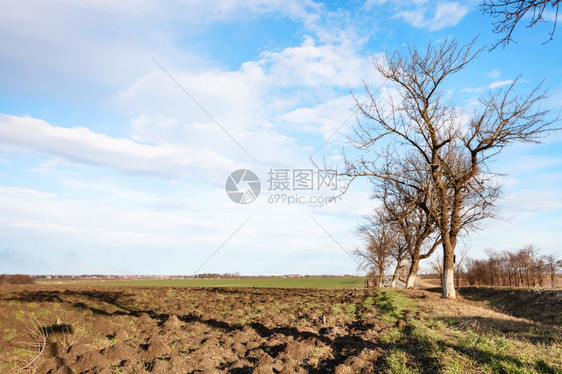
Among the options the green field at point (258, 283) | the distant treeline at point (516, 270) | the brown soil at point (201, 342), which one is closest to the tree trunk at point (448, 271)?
the brown soil at point (201, 342)

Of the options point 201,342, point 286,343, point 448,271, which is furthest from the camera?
point 448,271

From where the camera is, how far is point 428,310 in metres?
13.0

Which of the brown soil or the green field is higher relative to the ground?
the brown soil

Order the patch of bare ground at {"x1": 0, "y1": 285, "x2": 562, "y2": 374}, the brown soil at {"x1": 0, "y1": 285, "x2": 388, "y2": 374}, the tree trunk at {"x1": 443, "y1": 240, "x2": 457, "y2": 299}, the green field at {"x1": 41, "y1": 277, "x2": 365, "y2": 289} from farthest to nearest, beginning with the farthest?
the green field at {"x1": 41, "y1": 277, "x2": 365, "y2": 289}, the tree trunk at {"x1": 443, "y1": 240, "x2": 457, "y2": 299}, the brown soil at {"x1": 0, "y1": 285, "x2": 388, "y2": 374}, the patch of bare ground at {"x1": 0, "y1": 285, "x2": 562, "y2": 374}

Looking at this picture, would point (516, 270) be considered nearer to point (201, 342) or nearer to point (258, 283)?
point (258, 283)

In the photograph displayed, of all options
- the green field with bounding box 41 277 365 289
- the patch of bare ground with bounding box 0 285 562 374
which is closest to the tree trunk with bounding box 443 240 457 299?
the patch of bare ground with bounding box 0 285 562 374

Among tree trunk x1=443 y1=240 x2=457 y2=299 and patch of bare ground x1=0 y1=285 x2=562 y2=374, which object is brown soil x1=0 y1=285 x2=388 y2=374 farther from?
tree trunk x1=443 y1=240 x2=457 y2=299

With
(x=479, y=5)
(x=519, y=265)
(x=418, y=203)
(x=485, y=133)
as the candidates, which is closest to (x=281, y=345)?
(x=479, y=5)

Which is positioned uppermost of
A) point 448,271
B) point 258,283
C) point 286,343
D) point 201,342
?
point 448,271

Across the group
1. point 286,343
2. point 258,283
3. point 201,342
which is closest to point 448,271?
point 286,343

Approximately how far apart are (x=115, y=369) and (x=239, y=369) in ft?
7.92

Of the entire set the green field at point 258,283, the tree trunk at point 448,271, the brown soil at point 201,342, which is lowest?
the green field at point 258,283

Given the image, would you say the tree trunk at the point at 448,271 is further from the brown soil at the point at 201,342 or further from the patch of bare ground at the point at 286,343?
the brown soil at the point at 201,342

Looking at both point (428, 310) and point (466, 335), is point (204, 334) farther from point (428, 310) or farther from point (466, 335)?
point (428, 310)
